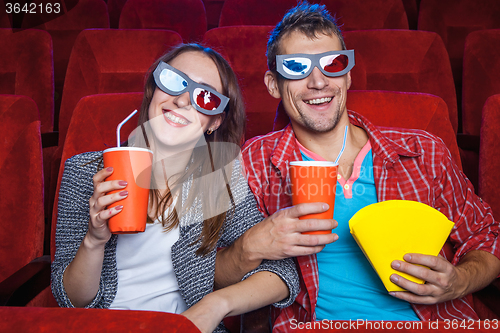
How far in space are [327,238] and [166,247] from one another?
1.31 feet

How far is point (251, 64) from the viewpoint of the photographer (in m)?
1.45

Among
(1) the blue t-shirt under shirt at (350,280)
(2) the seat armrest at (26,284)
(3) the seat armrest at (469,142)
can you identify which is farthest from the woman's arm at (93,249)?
(3) the seat armrest at (469,142)

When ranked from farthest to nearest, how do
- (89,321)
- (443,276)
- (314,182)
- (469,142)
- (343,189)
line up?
(469,142)
(343,189)
(443,276)
(314,182)
(89,321)

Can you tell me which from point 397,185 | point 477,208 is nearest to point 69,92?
point 397,185

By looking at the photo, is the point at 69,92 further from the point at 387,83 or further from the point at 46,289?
the point at 387,83

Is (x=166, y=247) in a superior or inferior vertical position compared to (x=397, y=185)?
inferior

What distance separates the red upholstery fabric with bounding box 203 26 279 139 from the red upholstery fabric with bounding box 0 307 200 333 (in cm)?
99

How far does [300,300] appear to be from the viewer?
89 cm

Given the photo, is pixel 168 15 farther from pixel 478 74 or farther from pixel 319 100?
pixel 478 74

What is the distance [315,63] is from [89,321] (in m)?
0.79

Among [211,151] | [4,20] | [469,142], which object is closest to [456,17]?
[469,142]

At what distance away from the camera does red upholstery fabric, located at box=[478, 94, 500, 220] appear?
103cm

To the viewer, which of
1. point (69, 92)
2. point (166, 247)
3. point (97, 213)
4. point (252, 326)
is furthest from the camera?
point (69, 92)

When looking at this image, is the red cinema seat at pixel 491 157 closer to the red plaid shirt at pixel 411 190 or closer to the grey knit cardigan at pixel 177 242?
the red plaid shirt at pixel 411 190
